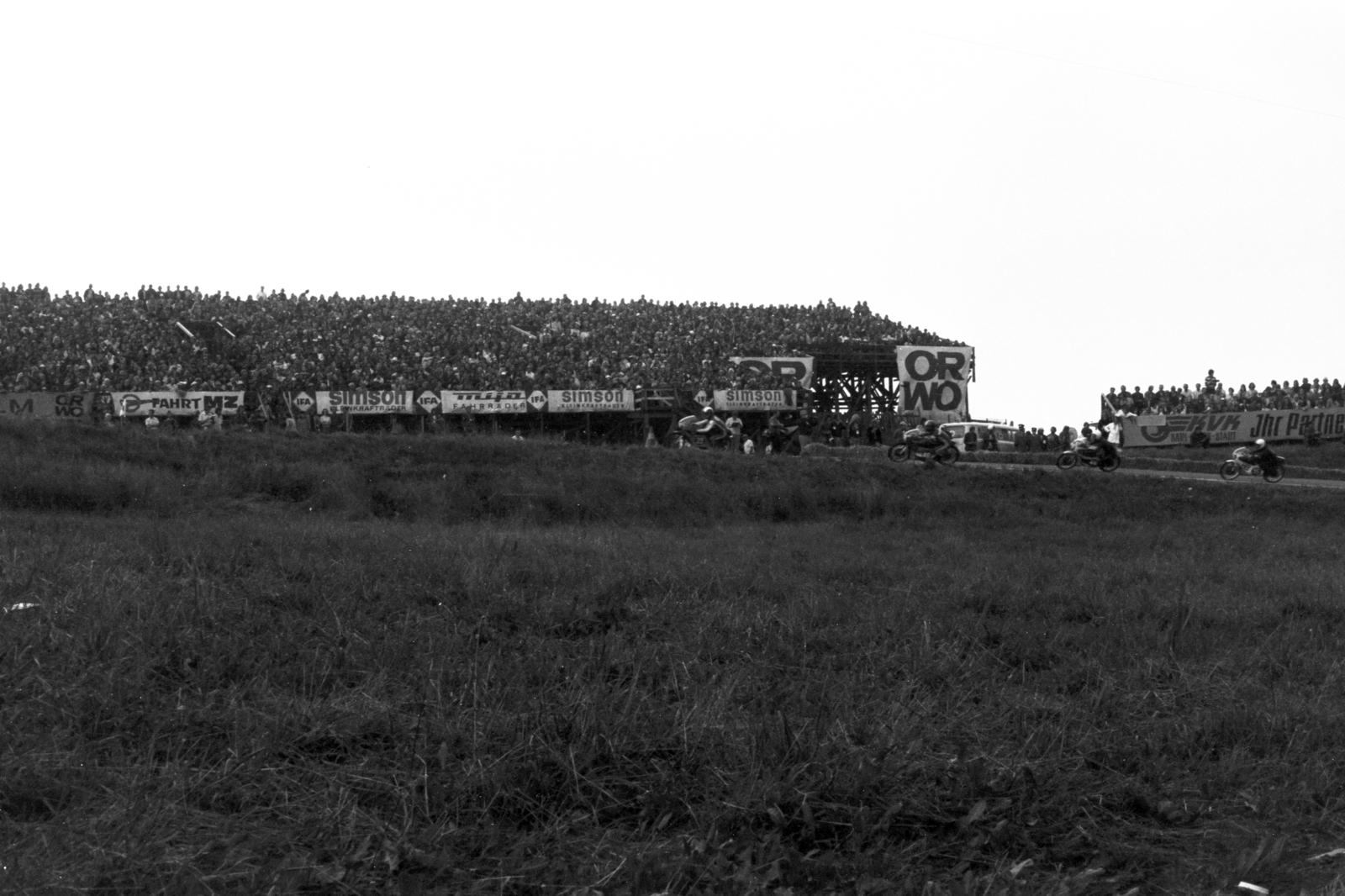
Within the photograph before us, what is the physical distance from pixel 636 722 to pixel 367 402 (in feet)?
96.4

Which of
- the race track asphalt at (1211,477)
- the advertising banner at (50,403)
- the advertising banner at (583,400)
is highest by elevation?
the advertising banner at (583,400)

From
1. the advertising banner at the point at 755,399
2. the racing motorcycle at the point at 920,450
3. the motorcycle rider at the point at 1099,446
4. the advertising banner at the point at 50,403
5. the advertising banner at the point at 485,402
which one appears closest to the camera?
the racing motorcycle at the point at 920,450

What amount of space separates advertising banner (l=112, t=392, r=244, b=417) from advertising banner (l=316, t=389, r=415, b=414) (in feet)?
7.80

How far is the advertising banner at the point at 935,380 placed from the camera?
40719 millimetres

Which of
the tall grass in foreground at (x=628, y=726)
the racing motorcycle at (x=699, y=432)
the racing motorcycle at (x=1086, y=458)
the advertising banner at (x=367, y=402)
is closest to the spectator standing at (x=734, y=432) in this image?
the racing motorcycle at (x=699, y=432)

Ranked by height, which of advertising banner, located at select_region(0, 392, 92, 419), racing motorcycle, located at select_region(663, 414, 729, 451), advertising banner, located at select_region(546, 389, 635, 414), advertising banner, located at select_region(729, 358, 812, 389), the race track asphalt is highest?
advertising banner, located at select_region(729, 358, 812, 389)

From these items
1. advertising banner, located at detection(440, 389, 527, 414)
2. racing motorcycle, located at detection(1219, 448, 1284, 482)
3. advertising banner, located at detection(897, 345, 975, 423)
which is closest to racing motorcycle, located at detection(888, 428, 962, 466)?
racing motorcycle, located at detection(1219, 448, 1284, 482)

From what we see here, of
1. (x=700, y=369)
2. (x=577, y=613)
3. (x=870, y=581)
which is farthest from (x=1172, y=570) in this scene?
(x=700, y=369)

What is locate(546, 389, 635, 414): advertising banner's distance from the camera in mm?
35781

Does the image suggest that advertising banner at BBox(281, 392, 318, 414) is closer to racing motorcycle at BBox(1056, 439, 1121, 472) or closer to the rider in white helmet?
racing motorcycle at BBox(1056, 439, 1121, 472)

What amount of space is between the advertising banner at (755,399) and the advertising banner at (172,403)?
13.2m

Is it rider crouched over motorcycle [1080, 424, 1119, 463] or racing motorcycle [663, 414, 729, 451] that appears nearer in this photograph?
rider crouched over motorcycle [1080, 424, 1119, 463]

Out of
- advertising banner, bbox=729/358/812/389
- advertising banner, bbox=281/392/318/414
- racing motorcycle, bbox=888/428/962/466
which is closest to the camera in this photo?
racing motorcycle, bbox=888/428/962/466

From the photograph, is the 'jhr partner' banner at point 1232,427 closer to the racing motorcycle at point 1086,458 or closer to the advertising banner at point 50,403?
the racing motorcycle at point 1086,458
